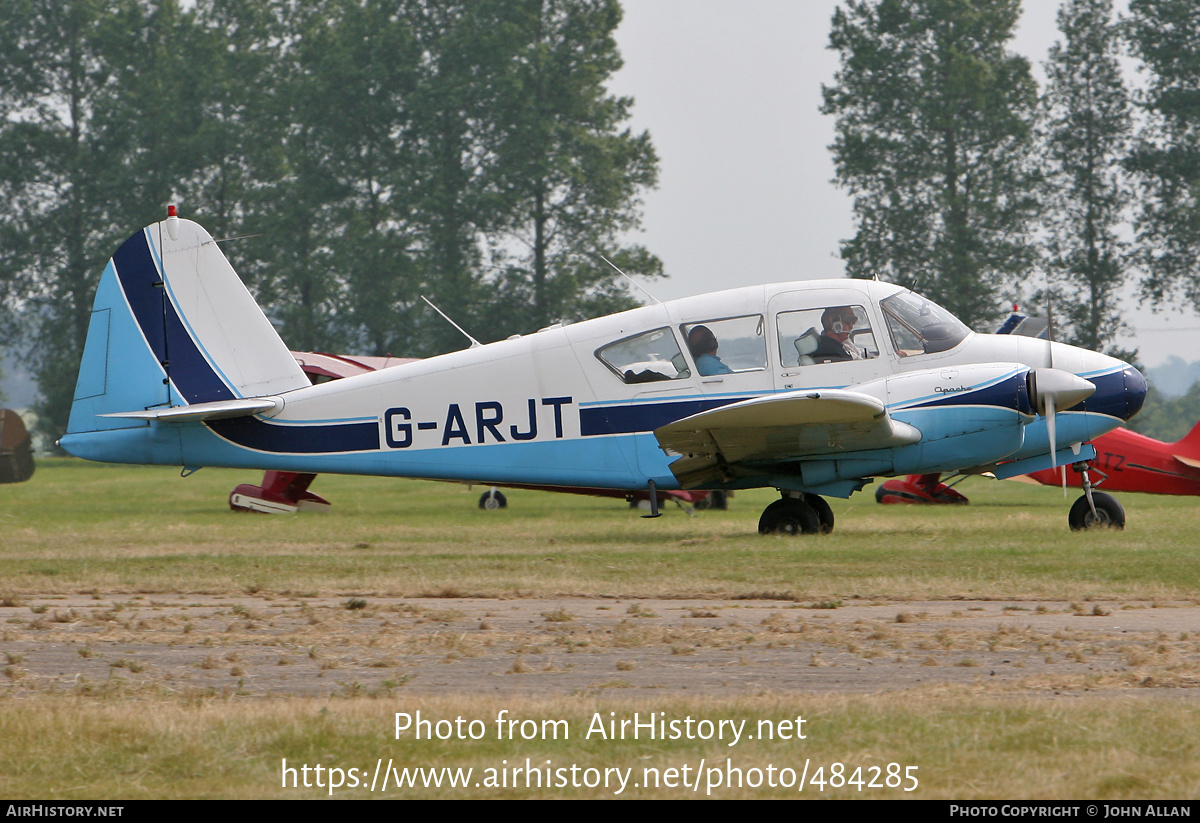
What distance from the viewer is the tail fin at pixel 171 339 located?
1519 cm

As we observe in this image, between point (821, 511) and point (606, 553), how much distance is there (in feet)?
9.70

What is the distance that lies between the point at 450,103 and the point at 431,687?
51933 millimetres

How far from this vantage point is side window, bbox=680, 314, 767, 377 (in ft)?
45.6

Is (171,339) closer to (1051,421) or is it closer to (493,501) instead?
(493,501)

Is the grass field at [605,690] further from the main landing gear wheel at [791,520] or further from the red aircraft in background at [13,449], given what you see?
the red aircraft in background at [13,449]

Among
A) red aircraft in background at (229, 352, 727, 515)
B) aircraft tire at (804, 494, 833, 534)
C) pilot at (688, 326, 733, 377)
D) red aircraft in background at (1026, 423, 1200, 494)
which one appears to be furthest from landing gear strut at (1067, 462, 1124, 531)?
red aircraft in background at (229, 352, 727, 515)

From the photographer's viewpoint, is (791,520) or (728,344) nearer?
(728,344)

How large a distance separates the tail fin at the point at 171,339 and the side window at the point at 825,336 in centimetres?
569

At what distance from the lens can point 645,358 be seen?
14.2 m

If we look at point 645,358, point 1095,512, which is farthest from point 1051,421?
point 645,358

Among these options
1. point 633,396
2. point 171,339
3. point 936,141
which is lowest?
point 633,396

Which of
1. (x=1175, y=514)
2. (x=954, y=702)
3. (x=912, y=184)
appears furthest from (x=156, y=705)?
(x=912, y=184)

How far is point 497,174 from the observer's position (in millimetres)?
54969

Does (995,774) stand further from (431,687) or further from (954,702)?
(431,687)
